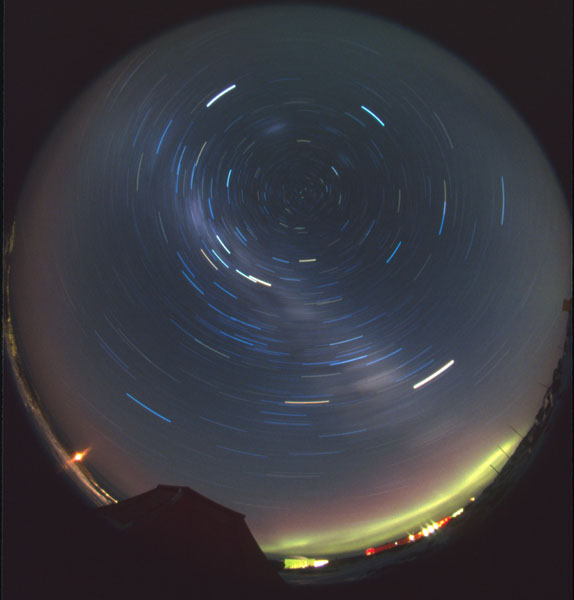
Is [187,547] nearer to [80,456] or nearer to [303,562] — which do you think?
[303,562]

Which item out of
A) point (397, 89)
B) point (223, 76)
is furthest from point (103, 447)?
point (397, 89)

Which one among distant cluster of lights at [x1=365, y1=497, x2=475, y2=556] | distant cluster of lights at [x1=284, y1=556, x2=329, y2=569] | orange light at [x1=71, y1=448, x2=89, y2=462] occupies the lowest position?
distant cluster of lights at [x1=284, y1=556, x2=329, y2=569]

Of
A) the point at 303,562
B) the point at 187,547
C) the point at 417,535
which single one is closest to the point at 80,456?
the point at 187,547

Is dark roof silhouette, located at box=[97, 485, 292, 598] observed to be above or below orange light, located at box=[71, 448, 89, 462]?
below

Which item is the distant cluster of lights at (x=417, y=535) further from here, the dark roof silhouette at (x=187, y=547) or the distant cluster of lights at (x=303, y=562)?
the dark roof silhouette at (x=187, y=547)

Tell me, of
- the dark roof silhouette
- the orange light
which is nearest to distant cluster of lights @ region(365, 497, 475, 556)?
the dark roof silhouette

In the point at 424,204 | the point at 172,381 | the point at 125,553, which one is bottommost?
the point at 125,553

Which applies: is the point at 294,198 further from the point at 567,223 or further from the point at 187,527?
the point at 187,527

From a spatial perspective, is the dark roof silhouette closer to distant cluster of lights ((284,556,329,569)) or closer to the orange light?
distant cluster of lights ((284,556,329,569))
